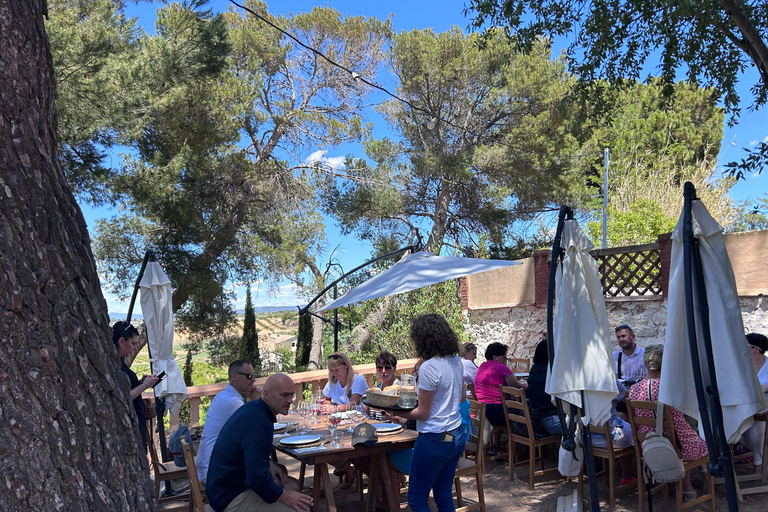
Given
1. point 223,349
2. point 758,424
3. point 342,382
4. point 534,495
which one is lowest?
point 534,495

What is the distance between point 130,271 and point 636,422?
11.3 m

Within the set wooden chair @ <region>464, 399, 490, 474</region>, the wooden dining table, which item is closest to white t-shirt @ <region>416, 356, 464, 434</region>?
the wooden dining table

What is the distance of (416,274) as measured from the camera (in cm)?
643

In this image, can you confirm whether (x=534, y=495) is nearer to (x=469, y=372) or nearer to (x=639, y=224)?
(x=469, y=372)

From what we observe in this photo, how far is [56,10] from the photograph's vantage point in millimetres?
10188

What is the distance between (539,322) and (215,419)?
7.15 metres

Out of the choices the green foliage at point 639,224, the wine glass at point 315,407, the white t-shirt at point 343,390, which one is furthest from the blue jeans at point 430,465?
the green foliage at point 639,224

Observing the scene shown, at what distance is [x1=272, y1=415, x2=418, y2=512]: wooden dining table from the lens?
3691mm

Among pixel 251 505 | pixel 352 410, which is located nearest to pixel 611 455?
pixel 352 410

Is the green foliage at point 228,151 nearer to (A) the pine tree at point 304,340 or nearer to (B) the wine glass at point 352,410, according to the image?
(A) the pine tree at point 304,340

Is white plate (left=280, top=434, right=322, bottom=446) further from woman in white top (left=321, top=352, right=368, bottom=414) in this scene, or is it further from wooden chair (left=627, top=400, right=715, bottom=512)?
wooden chair (left=627, top=400, right=715, bottom=512)

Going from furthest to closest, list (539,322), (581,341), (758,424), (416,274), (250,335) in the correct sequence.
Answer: (250,335), (539,322), (416,274), (758,424), (581,341)

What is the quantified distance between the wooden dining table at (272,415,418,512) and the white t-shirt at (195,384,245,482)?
1.23 feet

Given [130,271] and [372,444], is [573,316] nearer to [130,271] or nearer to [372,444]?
[372,444]
